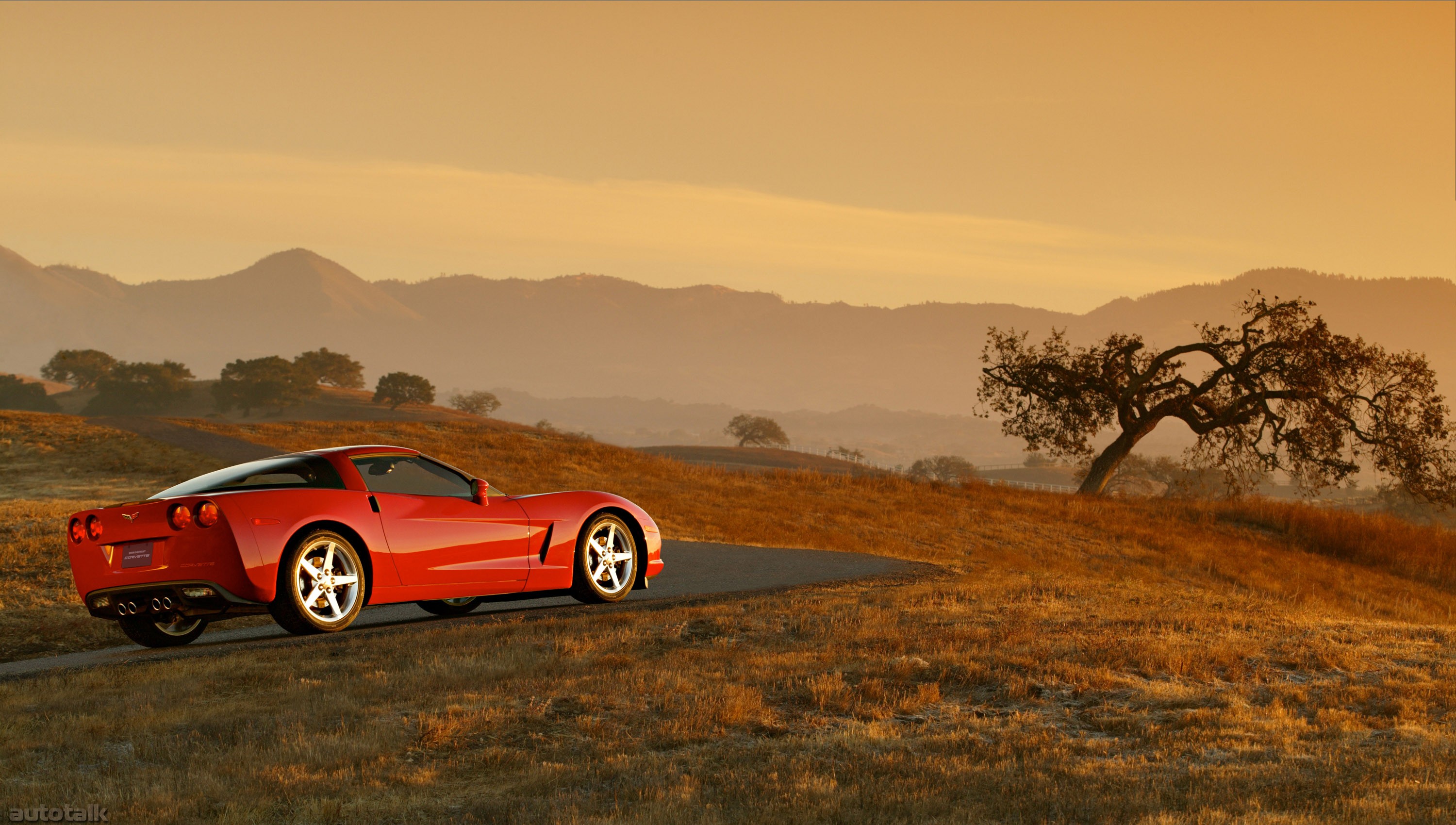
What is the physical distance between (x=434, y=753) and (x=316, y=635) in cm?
377

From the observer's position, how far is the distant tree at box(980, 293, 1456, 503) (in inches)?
1435

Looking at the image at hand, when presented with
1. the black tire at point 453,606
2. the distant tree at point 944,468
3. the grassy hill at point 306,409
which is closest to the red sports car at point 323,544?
the black tire at point 453,606

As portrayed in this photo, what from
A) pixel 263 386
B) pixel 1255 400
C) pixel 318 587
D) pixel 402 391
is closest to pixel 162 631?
pixel 318 587

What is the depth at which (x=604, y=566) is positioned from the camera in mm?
11969

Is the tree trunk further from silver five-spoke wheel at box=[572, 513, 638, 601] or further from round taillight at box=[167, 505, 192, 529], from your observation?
round taillight at box=[167, 505, 192, 529]

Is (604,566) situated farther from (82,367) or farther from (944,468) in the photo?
(82,367)

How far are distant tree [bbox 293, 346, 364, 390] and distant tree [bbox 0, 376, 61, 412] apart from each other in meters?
20.8

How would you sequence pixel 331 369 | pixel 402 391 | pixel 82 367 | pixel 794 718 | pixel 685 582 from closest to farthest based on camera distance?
1. pixel 794 718
2. pixel 685 582
3. pixel 402 391
4. pixel 331 369
5. pixel 82 367

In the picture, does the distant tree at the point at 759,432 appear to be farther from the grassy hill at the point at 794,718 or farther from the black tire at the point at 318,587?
the black tire at the point at 318,587

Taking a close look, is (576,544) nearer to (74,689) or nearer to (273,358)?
(74,689)

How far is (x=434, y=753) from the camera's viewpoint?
684cm

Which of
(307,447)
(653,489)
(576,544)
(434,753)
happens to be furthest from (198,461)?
(434,753)

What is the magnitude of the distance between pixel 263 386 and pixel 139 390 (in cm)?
1321

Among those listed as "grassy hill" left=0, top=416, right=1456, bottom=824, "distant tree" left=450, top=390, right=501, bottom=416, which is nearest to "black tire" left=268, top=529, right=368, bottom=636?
"grassy hill" left=0, top=416, right=1456, bottom=824
